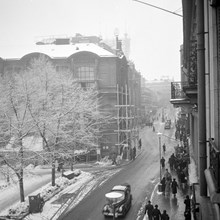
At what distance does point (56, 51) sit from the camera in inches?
1815

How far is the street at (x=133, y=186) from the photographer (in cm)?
1886

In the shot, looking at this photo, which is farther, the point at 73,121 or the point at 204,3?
the point at 73,121

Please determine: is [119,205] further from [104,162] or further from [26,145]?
[104,162]

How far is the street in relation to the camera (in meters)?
18.9

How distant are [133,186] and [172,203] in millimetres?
5760

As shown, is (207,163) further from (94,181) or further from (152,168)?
(152,168)

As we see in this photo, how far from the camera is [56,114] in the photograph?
2692 centimetres

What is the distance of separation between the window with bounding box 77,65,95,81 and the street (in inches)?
483

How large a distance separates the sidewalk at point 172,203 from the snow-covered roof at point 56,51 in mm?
25216

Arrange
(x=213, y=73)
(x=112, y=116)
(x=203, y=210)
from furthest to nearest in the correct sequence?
(x=112, y=116), (x=203, y=210), (x=213, y=73)

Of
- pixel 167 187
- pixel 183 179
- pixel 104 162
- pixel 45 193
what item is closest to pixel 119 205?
Answer: pixel 167 187

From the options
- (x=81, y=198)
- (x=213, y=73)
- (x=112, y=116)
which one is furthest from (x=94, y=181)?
(x=213, y=73)

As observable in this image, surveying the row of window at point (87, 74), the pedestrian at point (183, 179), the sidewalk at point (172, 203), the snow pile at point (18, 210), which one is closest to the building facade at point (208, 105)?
the sidewalk at point (172, 203)

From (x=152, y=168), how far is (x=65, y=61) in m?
19.7
